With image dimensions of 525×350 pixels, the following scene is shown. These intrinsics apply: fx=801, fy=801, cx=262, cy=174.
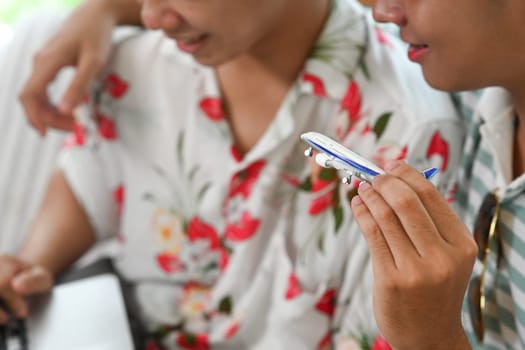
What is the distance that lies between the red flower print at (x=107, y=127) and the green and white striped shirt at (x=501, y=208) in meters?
0.47

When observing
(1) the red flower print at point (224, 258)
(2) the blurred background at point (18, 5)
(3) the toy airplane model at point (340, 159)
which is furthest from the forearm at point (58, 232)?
(2) the blurred background at point (18, 5)

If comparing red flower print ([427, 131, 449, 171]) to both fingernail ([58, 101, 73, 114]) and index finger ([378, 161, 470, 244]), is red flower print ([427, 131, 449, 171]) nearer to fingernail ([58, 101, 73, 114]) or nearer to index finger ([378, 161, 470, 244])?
index finger ([378, 161, 470, 244])

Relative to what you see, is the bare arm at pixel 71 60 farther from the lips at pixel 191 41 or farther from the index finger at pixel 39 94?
the lips at pixel 191 41

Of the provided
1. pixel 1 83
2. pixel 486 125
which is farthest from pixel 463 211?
pixel 1 83

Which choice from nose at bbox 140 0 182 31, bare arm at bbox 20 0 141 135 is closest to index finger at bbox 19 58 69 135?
bare arm at bbox 20 0 141 135

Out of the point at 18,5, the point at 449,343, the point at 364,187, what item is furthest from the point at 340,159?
the point at 18,5

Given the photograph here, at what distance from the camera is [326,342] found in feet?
3.03

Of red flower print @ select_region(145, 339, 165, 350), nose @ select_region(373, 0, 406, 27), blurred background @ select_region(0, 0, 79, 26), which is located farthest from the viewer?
blurred background @ select_region(0, 0, 79, 26)

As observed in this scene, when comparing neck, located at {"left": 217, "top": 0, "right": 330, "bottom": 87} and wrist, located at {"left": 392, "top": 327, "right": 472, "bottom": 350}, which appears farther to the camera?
neck, located at {"left": 217, "top": 0, "right": 330, "bottom": 87}

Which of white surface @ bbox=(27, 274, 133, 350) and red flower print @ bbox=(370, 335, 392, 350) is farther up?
red flower print @ bbox=(370, 335, 392, 350)

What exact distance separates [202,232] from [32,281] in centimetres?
21

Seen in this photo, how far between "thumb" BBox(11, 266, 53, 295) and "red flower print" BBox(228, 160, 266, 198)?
25 centimetres

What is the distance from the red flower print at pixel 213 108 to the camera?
964mm

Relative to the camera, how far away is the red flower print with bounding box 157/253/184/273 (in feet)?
3.41
